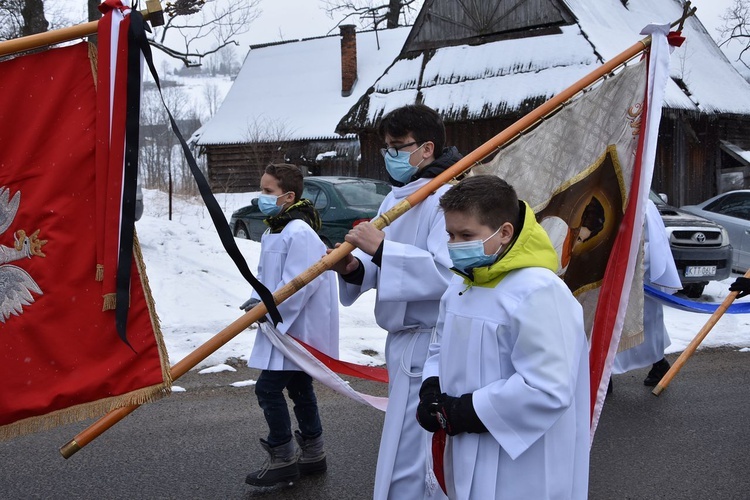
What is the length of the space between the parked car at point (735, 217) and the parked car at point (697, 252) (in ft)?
5.98

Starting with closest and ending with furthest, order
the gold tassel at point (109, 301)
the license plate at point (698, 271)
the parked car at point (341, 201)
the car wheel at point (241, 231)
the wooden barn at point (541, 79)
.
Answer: the gold tassel at point (109, 301), the license plate at point (698, 271), the parked car at point (341, 201), the car wheel at point (241, 231), the wooden barn at point (541, 79)

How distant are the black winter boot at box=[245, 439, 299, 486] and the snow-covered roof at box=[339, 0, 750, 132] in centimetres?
1442

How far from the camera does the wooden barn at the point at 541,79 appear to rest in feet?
61.7

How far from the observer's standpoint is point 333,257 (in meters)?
3.39

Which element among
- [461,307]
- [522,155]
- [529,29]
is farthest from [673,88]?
[461,307]

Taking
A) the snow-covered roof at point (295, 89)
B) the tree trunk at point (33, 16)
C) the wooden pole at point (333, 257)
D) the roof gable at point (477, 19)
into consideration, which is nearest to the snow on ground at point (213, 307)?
the tree trunk at point (33, 16)

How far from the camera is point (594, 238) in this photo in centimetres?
396

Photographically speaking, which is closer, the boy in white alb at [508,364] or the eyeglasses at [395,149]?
the boy in white alb at [508,364]

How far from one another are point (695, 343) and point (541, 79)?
13649mm

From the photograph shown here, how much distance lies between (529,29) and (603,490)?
17.7 m

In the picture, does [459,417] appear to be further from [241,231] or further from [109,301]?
[241,231]

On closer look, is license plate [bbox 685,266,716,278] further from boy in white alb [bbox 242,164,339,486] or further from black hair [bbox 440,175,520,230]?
black hair [bbox 440,175,520,230]

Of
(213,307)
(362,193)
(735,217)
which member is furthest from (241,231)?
(735,217)

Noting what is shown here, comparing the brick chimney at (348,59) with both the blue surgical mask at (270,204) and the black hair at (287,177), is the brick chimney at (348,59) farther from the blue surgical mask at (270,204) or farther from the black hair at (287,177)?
the blue surgical mask at (270,204)
